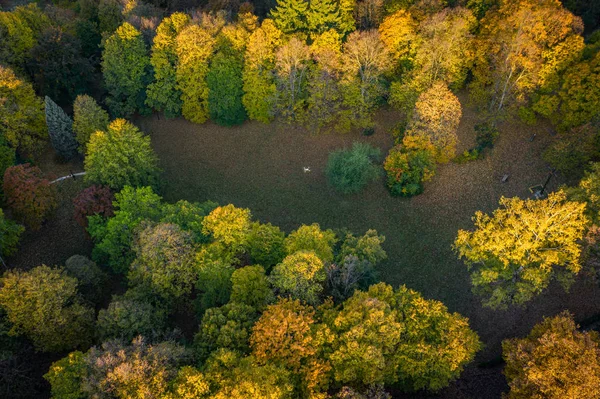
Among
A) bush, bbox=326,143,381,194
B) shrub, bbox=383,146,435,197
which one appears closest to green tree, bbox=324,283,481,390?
bush, bbox=326,143,381,194

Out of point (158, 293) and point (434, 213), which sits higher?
point (434, 213)

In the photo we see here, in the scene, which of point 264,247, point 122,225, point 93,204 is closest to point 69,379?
point 122,225

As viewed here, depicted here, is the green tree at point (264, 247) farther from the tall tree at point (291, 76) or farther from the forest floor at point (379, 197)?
the tall tree at point (291, 76)

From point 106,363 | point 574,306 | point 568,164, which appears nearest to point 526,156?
point 568,164

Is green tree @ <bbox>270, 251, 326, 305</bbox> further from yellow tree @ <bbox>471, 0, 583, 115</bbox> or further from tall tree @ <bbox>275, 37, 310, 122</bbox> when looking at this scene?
yellow tree @ <bbox>471, 0, 583, 115</bbox>

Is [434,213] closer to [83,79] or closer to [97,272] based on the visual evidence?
[97,272]

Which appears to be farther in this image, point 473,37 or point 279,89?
point 279,89

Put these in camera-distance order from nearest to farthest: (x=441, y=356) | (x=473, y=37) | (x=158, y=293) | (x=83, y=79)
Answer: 1. (x=441, y=356)
2. (x=158, y=293)
3. (x=473, y=37)
4. (x=83, y=79)
